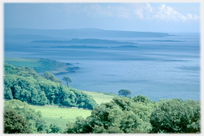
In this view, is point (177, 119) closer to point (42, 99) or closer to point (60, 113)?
point (60, 113)

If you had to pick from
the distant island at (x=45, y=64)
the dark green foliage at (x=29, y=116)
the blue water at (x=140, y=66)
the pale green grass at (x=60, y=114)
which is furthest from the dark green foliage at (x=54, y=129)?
the distant island at (x=45, y=64)

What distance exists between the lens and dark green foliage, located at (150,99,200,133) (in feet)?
18.2

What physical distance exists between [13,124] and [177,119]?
12.9 ft

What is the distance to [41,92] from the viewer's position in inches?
376

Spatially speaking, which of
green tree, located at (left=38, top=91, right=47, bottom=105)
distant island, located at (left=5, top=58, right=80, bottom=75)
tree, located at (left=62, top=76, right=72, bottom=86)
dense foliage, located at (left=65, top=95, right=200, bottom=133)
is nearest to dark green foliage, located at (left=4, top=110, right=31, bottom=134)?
dense foliage, located at (left=65, top=95, right=200, bottom=133)

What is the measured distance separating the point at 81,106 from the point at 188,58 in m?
5.29

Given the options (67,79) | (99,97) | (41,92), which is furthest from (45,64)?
(99,97)

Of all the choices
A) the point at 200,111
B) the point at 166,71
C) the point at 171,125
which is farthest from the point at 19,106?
the point at 166,71

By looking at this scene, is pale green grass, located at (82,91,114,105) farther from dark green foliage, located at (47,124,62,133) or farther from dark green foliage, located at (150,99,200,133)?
dark green foliage, located at (150,99,200,133)

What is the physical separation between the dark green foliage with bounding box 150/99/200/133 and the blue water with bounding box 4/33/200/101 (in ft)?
11.9

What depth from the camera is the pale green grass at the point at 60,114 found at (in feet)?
26.0

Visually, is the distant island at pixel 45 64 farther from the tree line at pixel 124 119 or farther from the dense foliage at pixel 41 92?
the tree line at pixel 124 119

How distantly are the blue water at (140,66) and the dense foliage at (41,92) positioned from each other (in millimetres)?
732

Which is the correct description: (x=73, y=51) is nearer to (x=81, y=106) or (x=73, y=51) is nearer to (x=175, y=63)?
(x=81, y=106)
